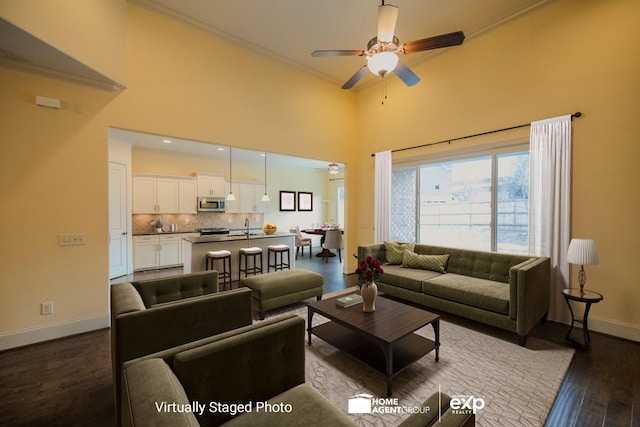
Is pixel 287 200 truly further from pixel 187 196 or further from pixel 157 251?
pixel 157 251

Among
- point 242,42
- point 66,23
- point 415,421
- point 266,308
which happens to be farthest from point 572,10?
point 66,23

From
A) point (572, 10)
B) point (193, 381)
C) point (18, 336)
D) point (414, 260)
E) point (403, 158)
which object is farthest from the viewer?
point (403, 158)

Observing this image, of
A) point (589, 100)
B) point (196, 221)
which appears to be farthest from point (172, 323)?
point (196, 221)

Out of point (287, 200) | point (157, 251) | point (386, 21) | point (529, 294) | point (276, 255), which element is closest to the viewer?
point (386, 21)

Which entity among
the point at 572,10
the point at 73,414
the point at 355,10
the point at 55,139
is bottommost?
the point at 73,414

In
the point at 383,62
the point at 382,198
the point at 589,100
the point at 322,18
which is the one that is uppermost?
the point at 322,18

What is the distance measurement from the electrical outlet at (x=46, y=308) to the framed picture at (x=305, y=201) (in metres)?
7.06

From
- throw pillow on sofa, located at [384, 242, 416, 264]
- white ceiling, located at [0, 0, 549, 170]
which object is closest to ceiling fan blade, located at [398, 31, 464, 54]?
white ceiling, located at [0, 0, 549, 170]

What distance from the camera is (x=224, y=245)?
521 cm

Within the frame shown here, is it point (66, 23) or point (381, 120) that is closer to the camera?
point (66, 23)

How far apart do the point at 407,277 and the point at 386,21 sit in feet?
10.2

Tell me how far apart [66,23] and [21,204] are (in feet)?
6.31

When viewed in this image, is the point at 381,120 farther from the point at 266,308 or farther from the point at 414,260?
the point at 266,308

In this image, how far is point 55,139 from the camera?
298 cm
